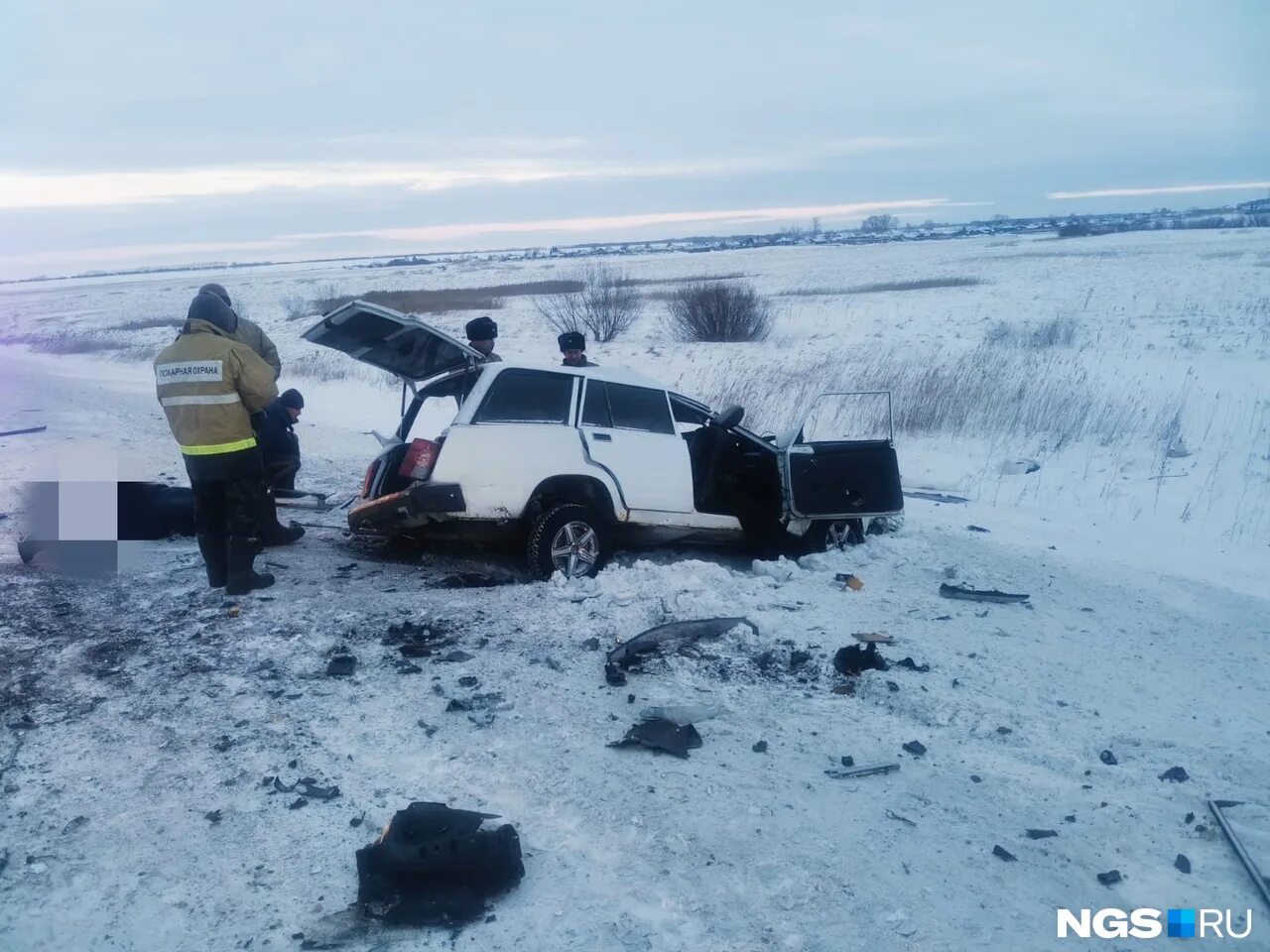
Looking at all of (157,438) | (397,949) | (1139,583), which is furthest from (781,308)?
(397,949)

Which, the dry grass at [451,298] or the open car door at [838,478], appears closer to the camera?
the open car door at [838,478]

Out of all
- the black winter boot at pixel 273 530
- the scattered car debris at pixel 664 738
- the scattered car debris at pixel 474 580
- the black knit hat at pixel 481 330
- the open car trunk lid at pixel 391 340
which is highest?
the black knit hat at pixel 481 330

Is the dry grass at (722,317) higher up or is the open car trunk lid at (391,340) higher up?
the dry grass at (722,317)

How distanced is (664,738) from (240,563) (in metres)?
3.39

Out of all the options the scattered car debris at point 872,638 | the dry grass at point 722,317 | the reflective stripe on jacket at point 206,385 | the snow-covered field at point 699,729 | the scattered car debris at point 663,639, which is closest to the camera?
the snow-covered field at point 699,729

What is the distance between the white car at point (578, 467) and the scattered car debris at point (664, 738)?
2243mm

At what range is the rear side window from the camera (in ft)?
21.7

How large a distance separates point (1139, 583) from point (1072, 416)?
590 centimetres

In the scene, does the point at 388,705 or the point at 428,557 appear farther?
the point at 428,557

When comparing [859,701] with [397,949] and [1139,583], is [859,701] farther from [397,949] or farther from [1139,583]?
[1139,583]

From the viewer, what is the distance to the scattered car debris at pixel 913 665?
530 centimetres

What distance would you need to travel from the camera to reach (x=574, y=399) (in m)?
6.89

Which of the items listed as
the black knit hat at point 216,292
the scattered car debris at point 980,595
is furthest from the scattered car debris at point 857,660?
the black knit hat at point 216,292
